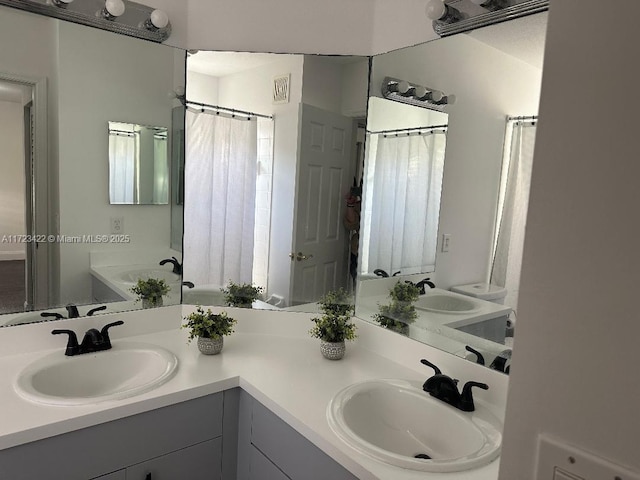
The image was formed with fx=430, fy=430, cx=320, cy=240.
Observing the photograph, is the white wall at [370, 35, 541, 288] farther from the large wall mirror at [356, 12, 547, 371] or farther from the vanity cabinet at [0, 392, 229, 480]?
the vanity cabinet at [0, 392, 229, 480]

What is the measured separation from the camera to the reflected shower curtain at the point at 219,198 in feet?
6.28

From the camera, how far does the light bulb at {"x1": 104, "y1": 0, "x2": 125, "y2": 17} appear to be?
1563mm

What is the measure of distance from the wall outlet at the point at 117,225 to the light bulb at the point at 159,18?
0.78 meters

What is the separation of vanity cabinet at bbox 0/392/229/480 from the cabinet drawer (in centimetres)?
15

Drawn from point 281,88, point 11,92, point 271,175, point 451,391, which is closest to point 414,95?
point 281,88

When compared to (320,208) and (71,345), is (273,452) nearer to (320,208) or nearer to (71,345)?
(71,345)

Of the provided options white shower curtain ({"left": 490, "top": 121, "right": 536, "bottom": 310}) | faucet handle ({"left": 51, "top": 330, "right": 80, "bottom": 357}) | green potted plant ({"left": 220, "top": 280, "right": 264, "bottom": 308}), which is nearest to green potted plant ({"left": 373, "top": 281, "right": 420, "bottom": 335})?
white shower curtain ({"left": 490, "top": 121, "right": 536, "bottom": 310})

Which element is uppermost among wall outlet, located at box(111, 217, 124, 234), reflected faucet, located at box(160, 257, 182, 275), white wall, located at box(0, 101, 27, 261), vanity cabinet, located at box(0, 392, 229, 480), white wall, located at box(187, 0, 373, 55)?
white wall, located at box(187, 0, 373, 55)

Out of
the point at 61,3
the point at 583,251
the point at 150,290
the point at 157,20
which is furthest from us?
the point at 150,290

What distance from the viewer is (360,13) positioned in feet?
5.96

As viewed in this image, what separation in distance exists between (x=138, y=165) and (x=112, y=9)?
23.0 inches

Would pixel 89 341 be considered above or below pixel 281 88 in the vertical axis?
below

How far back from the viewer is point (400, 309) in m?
1.78

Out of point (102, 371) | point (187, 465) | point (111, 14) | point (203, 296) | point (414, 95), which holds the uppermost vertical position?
point (111, 14)
